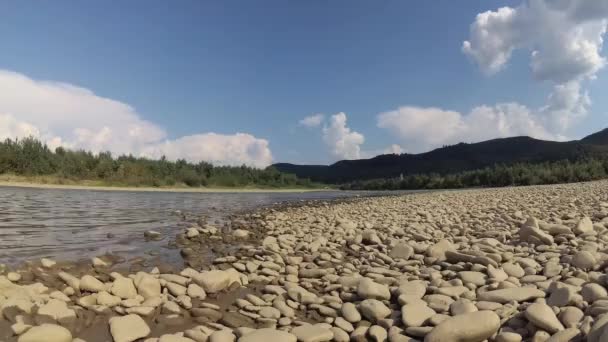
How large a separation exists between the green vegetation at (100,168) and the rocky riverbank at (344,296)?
41668mm

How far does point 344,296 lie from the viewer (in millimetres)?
4660

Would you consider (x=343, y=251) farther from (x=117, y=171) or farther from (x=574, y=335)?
(x=117, y=171)

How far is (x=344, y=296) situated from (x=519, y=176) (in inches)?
2173

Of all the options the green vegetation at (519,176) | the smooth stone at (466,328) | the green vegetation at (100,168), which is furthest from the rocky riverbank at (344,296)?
the green vegetation at (519,176)

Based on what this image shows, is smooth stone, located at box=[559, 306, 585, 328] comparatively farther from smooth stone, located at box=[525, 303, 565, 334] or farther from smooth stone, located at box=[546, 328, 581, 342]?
smooth stone, located at box=[546, 328, 581, 342]

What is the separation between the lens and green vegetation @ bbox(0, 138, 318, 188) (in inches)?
1575

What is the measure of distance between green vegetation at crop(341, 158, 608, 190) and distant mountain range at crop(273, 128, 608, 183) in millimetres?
39685

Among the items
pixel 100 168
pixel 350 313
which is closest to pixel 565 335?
pixel 350 313

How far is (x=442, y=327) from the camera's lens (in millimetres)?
3217

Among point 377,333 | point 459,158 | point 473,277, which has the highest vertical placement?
point 459,158

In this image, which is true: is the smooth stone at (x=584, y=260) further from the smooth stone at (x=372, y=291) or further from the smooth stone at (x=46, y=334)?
the smooth stone at (x=46, y=334)

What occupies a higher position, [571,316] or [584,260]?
[584,260]

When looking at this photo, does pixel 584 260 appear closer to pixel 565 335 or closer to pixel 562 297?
pixel 562 297

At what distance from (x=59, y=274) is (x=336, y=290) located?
364 centimetres
